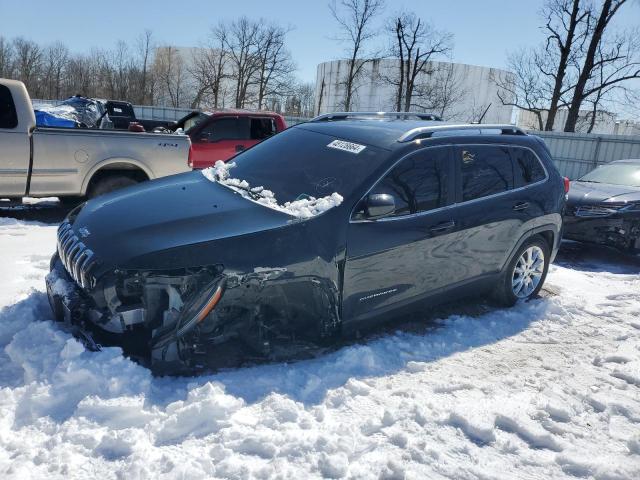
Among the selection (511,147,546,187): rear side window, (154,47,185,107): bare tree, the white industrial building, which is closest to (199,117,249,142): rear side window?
(511,147,546,187): rear side window

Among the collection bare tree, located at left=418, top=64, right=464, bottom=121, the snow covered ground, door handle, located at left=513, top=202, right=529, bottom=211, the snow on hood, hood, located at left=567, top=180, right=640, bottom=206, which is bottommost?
the snow covered ground

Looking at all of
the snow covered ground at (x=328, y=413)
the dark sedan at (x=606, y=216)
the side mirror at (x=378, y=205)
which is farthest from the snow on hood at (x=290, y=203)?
the dark sedan at (x=606, y=216)

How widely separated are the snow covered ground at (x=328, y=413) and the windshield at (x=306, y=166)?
1.19 meters

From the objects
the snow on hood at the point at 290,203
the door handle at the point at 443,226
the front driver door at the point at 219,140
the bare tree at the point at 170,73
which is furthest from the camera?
the bare tree at the point at 170,73

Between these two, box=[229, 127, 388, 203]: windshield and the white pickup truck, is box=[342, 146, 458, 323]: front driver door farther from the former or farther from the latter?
the white pickup truck

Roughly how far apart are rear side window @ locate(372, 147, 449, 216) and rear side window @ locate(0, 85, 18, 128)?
18.1ft

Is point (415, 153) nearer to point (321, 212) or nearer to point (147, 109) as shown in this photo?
point (321, 212)

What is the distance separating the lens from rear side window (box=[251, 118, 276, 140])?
11.2 metres

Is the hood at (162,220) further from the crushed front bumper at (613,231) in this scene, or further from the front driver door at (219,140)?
the front driver door at (219,140)

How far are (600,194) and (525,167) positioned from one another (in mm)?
3654

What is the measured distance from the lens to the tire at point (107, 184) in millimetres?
7199

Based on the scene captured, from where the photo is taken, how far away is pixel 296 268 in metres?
3.06

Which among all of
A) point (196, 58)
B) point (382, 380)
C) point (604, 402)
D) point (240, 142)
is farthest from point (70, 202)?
point (196, 58)

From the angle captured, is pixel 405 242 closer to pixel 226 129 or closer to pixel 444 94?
pixel 226 129
